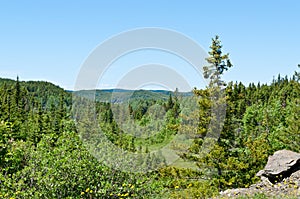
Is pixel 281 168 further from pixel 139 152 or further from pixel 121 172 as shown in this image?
pixel 121 172

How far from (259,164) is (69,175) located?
38.4 ft

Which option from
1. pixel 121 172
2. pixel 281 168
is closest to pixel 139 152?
pixel 121 172

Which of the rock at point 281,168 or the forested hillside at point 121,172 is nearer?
the forested hillside at point 121,172

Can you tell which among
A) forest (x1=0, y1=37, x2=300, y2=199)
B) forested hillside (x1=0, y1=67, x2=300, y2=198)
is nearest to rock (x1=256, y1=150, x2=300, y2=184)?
forested hillside (x1=0, y1=67, x2=300, y2=198)

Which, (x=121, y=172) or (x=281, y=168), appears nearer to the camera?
(x=121, y=172)

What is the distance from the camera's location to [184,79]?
16.2 m

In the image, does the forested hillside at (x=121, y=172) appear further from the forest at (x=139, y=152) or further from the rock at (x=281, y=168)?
the rock at (x=281, y=168)

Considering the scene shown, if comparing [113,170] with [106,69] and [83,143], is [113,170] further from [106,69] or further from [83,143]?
[106,69]

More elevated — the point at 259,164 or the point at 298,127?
the point at 298,127

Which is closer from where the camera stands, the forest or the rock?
the forest

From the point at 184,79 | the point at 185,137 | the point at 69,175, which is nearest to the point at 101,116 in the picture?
the point at 185,137

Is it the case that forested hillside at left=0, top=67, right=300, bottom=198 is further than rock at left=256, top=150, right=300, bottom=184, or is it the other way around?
rock at left=256, top=150, right=300, bottom=184

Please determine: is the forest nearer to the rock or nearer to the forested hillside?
the forested hillside

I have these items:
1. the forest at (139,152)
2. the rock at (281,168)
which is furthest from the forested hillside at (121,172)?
the rock at (281,168)
